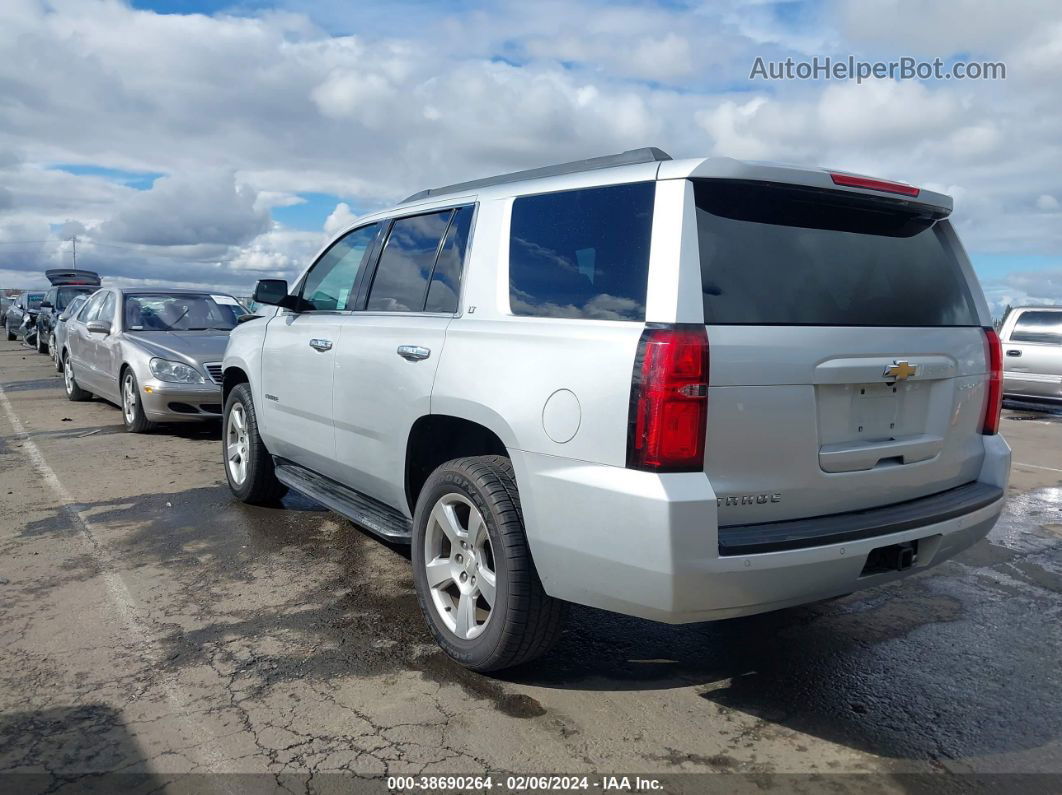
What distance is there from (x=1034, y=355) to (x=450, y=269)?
1217 cm

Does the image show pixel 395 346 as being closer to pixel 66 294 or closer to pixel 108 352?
pixel 108 352

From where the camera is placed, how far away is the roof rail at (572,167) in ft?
10.4

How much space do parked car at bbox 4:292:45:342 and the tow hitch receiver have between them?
88.2ft

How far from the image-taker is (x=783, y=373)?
2.84 metres

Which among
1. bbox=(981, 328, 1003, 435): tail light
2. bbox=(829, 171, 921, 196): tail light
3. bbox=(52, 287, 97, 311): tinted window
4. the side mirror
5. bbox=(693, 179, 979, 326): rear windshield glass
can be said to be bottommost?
bbox=(52, 287, 97, 311): tinted window

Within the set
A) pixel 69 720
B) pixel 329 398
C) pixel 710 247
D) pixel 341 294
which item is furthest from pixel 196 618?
pixel 710 247

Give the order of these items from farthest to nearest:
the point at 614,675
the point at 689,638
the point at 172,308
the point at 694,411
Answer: the point at 172,308, the point at 689,638, the point at 614,675, the point at 694,411

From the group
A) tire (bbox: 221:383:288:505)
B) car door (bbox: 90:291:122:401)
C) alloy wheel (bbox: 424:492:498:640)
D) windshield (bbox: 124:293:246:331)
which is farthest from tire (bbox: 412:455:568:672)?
windshield (bbox: 124:293:246:331)

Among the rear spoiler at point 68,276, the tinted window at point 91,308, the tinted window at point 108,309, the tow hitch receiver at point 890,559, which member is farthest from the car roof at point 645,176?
the rear spoiler at point 68,276

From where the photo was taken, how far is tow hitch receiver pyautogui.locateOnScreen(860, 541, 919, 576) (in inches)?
123

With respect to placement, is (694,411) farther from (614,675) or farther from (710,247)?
(614,675)

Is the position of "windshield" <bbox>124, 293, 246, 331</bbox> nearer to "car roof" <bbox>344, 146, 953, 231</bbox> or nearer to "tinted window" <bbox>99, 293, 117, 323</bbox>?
"tinted window" <bbox>99, 293, 117, 323</bbox>

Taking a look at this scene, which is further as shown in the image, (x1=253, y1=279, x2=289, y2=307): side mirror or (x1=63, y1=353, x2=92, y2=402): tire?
(x1=63, y1=353, x2=92, y2=402): tire

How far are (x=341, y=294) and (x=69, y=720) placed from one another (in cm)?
254
